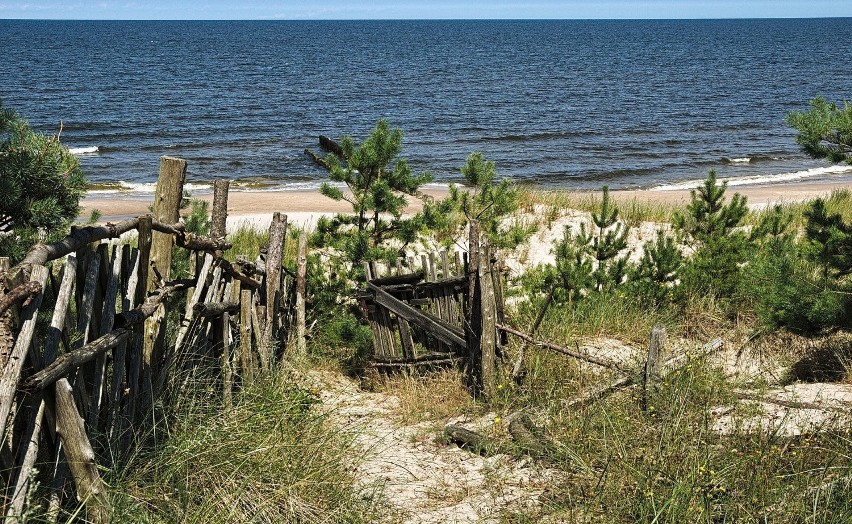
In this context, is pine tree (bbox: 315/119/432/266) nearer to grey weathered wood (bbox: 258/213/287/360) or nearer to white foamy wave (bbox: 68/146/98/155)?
grey weathered wood (bbox: 258/213/287/360)

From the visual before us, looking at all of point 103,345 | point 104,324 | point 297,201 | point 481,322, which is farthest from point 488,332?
point 297,201

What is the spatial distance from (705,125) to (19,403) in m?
33.3

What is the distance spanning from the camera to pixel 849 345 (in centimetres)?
795

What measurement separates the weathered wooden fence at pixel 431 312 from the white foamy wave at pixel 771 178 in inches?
621

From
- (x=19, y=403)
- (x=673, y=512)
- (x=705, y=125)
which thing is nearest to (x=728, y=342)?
(x=673, y=512)

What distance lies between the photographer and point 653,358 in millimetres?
5832

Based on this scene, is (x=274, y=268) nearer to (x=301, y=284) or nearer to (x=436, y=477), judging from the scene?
(x=301, y=284)

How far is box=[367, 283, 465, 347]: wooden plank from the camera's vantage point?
7152 millimetres

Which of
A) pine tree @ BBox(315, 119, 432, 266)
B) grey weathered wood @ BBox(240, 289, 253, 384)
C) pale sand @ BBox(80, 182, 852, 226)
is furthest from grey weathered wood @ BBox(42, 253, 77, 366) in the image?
pale sand @ BBox(80, 182, 852, 226)

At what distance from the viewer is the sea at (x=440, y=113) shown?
24.8m

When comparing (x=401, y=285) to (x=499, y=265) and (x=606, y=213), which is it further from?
(x=606, y=213)

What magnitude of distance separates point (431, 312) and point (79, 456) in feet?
13.6

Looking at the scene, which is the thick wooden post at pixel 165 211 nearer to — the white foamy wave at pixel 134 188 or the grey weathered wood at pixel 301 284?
the grey weathered wood at pixel 301 284

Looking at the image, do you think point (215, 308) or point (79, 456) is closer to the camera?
point (79, 456)
